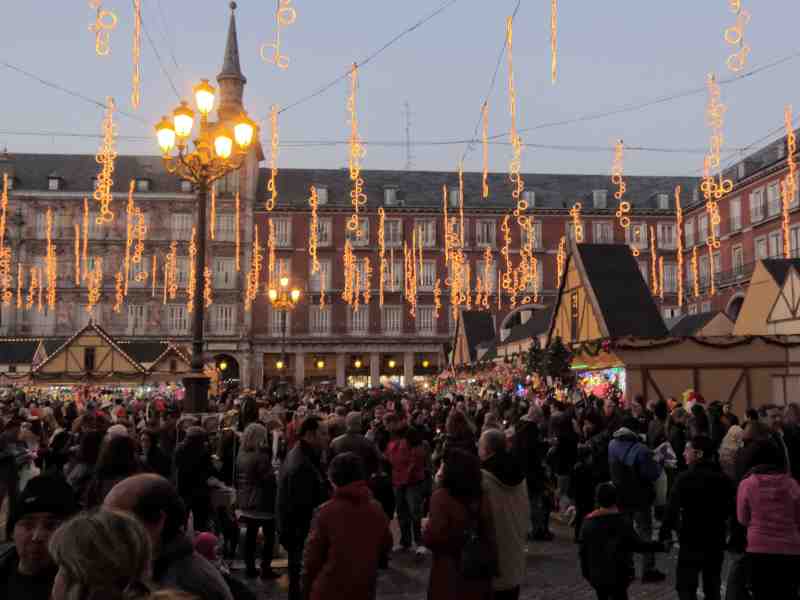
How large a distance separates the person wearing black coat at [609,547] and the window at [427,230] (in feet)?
150

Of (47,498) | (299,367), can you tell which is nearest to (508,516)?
(47,498)

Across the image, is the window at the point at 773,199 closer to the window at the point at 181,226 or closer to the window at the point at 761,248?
the window at the point at 761,248

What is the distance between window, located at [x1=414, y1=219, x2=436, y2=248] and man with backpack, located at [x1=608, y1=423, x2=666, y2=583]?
1713 inches

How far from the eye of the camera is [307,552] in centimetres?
450

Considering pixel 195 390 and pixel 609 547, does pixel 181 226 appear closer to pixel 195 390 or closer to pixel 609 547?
pixel 195 390

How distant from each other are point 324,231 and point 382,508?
4615cm

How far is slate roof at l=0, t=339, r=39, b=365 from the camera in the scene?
2980cm

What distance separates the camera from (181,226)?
49.8 meters

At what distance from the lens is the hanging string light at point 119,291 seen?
46.5 m

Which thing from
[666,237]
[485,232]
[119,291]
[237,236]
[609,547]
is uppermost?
[485,232]

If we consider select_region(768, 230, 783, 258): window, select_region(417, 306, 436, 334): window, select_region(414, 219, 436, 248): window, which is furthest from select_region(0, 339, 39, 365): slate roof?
select_region(768, 230, 783, 258): window

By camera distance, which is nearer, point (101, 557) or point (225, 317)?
point (101, 557)

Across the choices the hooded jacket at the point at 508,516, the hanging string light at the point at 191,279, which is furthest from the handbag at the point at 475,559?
the hanging string light at the point at 191,279

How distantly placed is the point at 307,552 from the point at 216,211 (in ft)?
153
